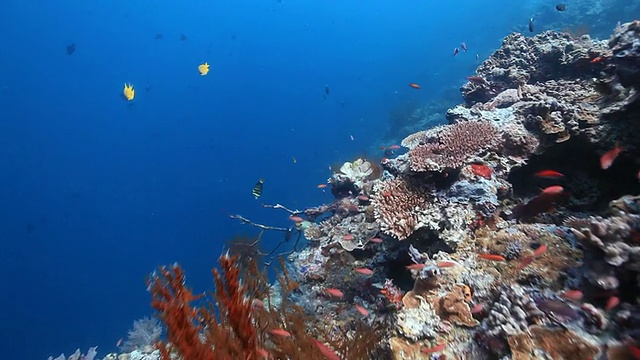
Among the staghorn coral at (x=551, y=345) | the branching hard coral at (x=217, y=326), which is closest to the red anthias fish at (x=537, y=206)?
the staghorn coral at (x=551, y=345)

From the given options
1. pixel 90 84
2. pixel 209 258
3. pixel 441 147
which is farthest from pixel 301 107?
pixel 441 147

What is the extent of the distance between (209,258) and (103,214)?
41839mm

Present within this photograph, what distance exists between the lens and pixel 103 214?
3083 inches

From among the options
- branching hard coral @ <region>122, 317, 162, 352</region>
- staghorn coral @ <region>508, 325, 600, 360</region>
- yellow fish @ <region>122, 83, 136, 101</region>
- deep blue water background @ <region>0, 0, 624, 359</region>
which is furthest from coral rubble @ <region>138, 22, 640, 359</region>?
deep blue water background @ <region>0, 0, 624, 359</region>

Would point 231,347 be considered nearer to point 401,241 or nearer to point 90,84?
point 401,241

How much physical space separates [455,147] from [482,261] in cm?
220

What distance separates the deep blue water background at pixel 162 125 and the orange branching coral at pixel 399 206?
3778 cm

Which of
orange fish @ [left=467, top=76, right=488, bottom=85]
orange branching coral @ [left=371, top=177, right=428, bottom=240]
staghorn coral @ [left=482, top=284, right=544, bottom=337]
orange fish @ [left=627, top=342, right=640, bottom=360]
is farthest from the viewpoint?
orange fish @ [left=467, top=76, right=488, bottom=85]

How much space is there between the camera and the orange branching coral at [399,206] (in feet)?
15.6

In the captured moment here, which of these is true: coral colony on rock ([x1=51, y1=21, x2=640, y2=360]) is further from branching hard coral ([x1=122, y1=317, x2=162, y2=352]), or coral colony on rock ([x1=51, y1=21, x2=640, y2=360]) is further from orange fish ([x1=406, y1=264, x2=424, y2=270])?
branching hard coral ([x1=122, y1=317, x2=162, y2=352])

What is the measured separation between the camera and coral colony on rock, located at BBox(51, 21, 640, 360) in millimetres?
2408

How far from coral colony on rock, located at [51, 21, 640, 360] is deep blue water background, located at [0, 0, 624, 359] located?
37.5 m

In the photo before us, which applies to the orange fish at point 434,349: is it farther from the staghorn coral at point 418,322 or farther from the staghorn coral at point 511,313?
the staghorn coral at point 511,313

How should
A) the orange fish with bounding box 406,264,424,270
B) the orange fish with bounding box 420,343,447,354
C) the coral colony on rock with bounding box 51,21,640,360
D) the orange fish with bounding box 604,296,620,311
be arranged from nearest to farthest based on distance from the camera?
1. the orange fish with bounding box 604,296,620,311
2. the coral colony on rock with bounding box 51,21,640,360
3. the orange fish with bounding box 420,343,447,354
4. the orange fish with bounding box 406,264,424,270
